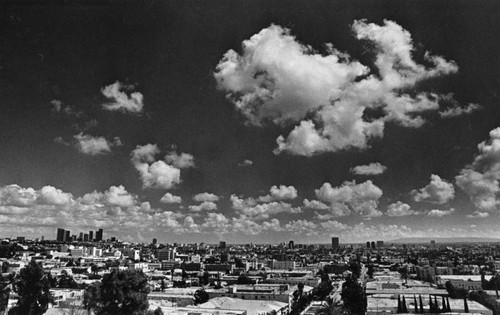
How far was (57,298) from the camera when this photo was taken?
4972 centimetres

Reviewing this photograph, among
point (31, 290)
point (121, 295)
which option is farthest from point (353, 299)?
point (31, 290)

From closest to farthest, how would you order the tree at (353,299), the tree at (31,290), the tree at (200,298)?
the tree at (31,290)
the tree at (353,299)
the tree at (200,298)

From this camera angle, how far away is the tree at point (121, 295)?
28.1 m

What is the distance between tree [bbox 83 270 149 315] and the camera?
28.1 metres

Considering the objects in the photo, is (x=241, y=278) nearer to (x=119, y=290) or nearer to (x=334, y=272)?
(x=334, y=272)

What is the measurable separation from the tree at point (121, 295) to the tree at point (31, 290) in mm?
6437

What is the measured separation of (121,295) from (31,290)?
9109 mm

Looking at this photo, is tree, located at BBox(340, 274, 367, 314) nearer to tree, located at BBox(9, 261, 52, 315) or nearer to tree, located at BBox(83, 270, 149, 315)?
tree, located at BBox(83, 270, 149, 315)

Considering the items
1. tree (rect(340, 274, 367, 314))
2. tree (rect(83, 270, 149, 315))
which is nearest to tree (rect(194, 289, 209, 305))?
tree (rect(340, 274, 367, 314))

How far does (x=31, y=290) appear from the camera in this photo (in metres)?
32.6

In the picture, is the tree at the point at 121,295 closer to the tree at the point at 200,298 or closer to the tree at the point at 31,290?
the tree at the point at 31,290

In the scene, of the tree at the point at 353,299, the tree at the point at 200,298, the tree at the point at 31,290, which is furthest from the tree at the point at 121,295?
the tree at the point at 200,298

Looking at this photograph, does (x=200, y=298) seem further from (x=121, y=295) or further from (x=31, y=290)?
(x=121, y=295)

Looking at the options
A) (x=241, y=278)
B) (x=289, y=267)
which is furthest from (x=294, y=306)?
(x=289, y=267)
